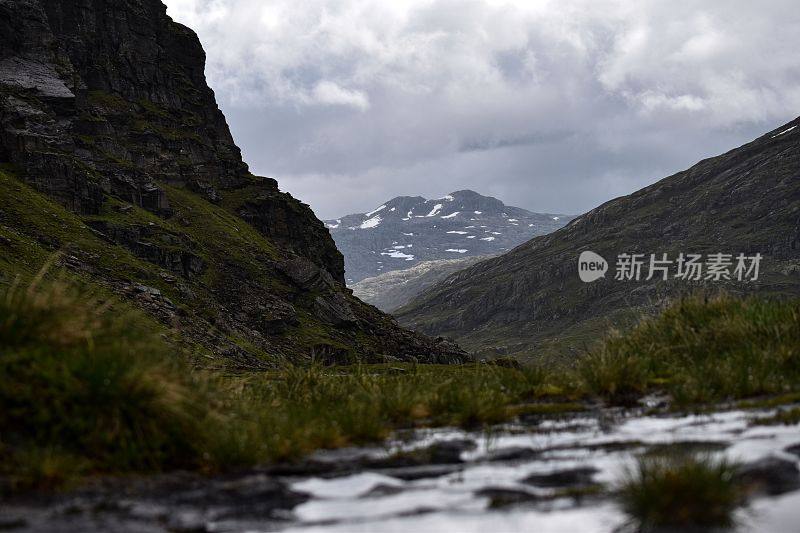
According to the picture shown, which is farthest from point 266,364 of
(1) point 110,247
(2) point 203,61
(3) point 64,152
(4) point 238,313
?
(2) point 203,61

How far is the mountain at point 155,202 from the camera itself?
7488 centimetres

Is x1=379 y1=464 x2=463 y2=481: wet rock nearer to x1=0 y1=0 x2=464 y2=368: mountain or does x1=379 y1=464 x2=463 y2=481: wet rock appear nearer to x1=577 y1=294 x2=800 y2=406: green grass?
x1=577 y1=294 x2=800 y2=406: green grass

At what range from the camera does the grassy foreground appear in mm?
7191

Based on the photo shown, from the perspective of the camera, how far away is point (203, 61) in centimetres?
17612

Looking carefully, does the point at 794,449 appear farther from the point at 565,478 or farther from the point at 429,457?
the point at 429,457

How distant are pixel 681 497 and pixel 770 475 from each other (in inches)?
58.7

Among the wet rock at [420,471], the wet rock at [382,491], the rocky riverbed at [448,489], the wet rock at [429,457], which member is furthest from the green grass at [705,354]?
the wet rock at [382,491]

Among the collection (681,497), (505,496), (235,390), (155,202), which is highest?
(155,202)

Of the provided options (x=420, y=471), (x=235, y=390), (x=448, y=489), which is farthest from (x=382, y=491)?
(x=235, y=390)

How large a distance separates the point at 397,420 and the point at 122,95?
150 metres

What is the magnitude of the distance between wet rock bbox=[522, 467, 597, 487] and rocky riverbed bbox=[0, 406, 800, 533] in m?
0.01

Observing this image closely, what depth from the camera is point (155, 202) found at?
108750mm

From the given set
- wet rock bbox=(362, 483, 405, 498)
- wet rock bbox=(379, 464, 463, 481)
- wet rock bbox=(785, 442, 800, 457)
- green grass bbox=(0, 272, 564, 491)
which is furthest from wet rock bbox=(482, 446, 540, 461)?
wet rock bbox=(785, 442, 800, 457)

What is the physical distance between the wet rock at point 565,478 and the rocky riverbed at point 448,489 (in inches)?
0.5
